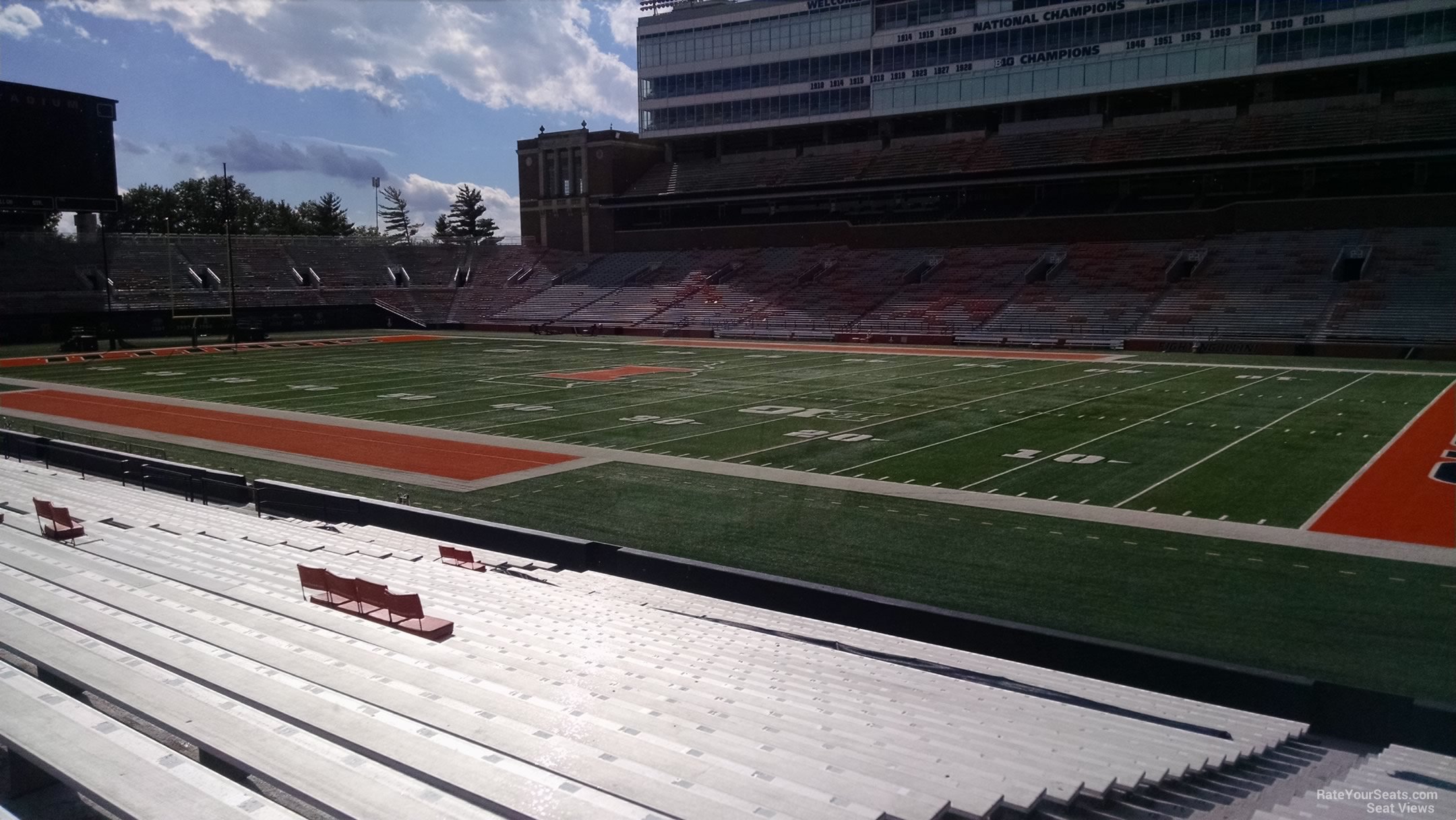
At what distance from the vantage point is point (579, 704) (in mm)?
5824

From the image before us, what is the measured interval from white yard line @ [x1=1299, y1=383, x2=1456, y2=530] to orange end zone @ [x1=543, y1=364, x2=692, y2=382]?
2011cm

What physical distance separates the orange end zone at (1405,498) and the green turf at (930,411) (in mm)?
389

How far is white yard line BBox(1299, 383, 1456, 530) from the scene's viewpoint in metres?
14.2

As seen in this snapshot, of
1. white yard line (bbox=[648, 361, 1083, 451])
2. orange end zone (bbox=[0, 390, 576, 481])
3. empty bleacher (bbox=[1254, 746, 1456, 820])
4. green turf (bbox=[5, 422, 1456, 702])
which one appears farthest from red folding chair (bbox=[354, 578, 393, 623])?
white yard line (bbox=[648, 361, 1083, 451])

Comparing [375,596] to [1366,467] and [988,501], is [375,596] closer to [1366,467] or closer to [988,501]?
[988,501]

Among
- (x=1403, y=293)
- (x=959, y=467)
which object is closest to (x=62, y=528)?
(x=959, y=467)

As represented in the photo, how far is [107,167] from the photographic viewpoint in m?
47.3

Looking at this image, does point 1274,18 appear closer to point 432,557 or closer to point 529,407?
point 529,407

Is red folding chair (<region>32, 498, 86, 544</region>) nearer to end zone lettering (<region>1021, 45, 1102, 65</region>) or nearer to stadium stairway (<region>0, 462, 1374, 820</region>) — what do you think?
stadium stairway (<region>0, 462, 1374, 820</region>)

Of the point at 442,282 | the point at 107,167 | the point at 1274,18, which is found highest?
the point at 1274,18

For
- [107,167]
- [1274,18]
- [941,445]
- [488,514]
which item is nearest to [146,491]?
[488,514]

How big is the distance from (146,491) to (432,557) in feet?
20.6

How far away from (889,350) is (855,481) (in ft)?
86.9

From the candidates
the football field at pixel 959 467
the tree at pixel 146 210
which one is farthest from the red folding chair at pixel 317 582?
the tree at pixel 146 210
